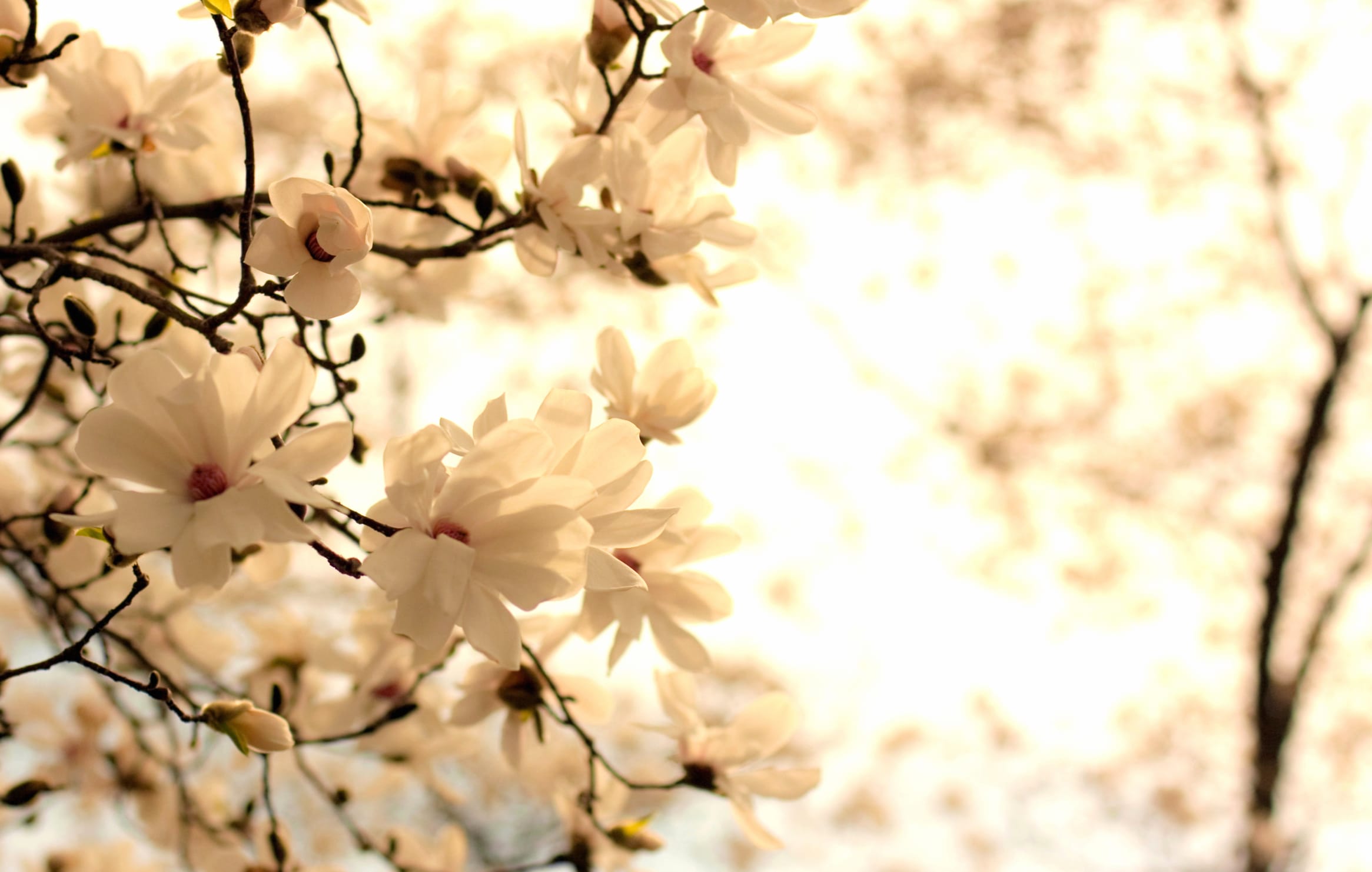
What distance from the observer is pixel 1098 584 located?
360 centimetres

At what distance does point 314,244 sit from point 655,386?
0.25 meters

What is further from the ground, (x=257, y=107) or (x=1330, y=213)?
(x=257, y=107)

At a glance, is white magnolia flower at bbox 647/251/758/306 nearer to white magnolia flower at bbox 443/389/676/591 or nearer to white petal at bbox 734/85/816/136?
white petal at bbox 734/85/816/136

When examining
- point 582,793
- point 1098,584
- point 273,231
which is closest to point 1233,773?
point 1098,584

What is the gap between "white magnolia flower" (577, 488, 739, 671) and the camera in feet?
2.07

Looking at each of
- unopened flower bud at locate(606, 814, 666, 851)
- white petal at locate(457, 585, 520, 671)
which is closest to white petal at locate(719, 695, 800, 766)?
unopened flower bud at locate(606, 814, 666, 851)

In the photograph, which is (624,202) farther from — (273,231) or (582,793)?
(582,793)

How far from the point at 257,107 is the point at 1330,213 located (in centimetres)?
366

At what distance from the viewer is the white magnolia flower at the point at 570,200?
0.63 metres

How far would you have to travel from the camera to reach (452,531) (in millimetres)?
453

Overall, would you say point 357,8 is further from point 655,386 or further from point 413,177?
point 655,386

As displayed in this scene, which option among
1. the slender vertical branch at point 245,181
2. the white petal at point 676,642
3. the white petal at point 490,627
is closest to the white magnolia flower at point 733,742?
the white petal at point 676,642

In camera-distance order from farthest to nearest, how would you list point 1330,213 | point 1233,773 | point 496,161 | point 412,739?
point 1233,773, point 1330,213, point 412,739, point 496,161

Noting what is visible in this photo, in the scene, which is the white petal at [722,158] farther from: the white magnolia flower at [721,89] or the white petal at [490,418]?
the white petal at [490,418]
